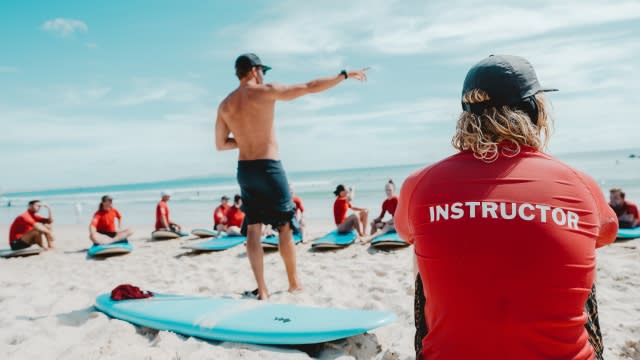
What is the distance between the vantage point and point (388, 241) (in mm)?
6785

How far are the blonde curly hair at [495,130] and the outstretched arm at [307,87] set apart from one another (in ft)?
7.12

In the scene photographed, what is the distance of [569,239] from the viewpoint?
127 cm

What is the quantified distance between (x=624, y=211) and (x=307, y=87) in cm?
588

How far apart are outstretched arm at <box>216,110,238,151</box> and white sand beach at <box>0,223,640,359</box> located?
1411 millimetres

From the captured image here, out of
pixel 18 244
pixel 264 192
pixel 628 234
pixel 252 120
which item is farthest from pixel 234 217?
pixel 628 234

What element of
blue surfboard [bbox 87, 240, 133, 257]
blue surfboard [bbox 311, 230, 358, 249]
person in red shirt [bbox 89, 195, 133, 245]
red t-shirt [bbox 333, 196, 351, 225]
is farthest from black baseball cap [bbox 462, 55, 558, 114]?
person in red shirt [bbox 89, 195, 133, 245]

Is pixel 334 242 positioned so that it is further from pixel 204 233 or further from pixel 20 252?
pixel 20 252

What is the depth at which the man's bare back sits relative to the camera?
3953 millimetres

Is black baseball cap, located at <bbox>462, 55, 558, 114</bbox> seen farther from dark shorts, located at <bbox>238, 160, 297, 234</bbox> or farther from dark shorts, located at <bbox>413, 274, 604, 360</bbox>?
dark shorts, located at <bbox>238, 160, 297, 234</bbox>

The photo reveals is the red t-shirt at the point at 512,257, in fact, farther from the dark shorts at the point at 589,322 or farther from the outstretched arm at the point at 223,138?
the outstretched arm at the point at 223,138

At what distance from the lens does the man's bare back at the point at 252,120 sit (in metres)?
3.95

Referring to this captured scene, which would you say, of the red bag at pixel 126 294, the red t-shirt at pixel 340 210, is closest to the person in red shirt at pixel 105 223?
the red t-shirt at pixel 340 210

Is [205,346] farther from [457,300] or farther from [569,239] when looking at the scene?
[569,239]

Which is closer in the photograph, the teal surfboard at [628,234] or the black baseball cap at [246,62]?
the black baseball cap at [246,62]
